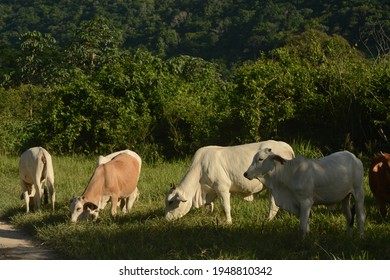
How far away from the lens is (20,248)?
802 cm

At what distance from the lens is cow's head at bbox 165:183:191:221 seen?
8.52m

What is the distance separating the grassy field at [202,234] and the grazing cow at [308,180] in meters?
0.32

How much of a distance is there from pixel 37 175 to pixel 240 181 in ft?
11.1

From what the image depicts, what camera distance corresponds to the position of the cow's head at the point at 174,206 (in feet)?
27.9

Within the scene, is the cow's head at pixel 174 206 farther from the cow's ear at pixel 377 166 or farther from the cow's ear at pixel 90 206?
the cow's ear at pixel 377 166

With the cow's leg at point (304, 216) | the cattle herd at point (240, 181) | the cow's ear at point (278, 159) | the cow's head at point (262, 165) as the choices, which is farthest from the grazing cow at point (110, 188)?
the cow's leg at point (304, 216)

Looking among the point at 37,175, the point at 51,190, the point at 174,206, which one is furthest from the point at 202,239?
Answer: the point at 37,175

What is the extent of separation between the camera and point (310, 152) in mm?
13281

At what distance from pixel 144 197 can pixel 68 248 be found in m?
3.31

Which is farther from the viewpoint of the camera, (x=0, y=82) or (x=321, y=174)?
(x=0, y=82)

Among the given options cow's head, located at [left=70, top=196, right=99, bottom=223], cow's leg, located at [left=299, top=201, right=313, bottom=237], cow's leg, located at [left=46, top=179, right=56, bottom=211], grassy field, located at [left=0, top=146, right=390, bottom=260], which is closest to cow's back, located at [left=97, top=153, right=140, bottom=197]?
grassy field, located at [left=0, top=146, right=390, bottom=260]

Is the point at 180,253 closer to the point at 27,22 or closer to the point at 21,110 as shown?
the point at 21,110

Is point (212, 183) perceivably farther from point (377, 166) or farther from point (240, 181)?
point (377, 166)
